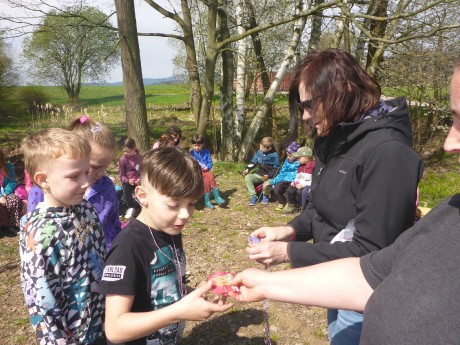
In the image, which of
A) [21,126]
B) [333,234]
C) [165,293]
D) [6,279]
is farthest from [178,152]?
[21,126]

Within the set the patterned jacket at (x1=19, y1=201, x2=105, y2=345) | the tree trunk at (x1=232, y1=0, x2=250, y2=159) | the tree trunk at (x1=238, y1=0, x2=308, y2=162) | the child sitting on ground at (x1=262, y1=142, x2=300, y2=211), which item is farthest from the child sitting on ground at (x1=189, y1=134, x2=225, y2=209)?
the patterned jacket at (x1=19, y1=201, x2=105, y2=345)

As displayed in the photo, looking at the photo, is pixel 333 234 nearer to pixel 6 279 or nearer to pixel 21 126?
pixel 6 279

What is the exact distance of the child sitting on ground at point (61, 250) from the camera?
1.88 m

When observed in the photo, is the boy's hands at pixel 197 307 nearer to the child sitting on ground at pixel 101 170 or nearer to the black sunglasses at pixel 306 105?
the black sunglasses at pixel 306 105

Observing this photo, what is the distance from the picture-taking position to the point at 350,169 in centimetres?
167

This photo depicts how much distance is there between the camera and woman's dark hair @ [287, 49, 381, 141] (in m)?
1.80

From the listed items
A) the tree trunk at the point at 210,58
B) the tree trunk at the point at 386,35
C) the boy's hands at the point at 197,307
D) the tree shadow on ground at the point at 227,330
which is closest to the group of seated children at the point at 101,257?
the boy's hands at the point at 197,307

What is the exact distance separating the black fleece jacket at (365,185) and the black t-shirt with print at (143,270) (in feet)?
1.97

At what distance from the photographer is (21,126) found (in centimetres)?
1517

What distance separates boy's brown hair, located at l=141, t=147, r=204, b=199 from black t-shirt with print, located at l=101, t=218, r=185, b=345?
218 mm

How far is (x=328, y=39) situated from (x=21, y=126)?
12.2 metres

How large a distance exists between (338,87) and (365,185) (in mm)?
518

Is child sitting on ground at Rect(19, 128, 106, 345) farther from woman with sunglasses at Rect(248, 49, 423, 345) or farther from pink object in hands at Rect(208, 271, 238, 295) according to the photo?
woman with sunglasses at Rect(248, 49, 423, 345)

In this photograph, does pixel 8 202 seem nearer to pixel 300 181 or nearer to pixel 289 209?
pixel 289 209
